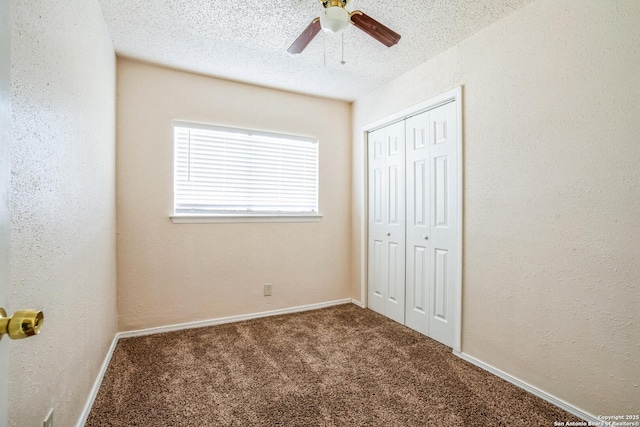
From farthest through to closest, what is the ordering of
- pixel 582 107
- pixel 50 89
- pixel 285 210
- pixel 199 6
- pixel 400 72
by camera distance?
pixel 285 210 → pixel 400 72 → pixel 199 6 → pixel 582 107 → pixel 50 89

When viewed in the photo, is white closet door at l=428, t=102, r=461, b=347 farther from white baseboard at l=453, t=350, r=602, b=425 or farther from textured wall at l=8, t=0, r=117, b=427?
textured wall at l=8, t=0, r=117, b=427

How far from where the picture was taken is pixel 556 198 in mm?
1867

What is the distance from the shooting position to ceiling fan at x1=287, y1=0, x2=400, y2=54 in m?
1.65

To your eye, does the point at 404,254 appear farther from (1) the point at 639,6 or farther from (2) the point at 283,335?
(1) the point at 639,6

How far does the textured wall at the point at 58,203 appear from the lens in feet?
3.30

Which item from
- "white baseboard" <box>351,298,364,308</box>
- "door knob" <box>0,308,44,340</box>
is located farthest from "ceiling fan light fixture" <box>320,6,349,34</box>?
"white baseboard" <box>351,298,364,308</box>

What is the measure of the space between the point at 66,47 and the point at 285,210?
2316 mm

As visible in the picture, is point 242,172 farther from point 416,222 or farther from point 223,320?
point 416,222

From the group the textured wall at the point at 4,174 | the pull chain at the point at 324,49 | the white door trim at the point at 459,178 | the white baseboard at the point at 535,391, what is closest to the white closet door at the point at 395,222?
the white door trim at the point at 459,178

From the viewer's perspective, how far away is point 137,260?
280cm

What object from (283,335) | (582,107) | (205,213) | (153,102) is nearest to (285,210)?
(205,213)

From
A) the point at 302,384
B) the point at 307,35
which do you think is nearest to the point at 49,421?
the point at 302,384

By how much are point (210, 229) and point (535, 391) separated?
286cm

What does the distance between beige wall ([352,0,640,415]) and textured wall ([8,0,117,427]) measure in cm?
250
